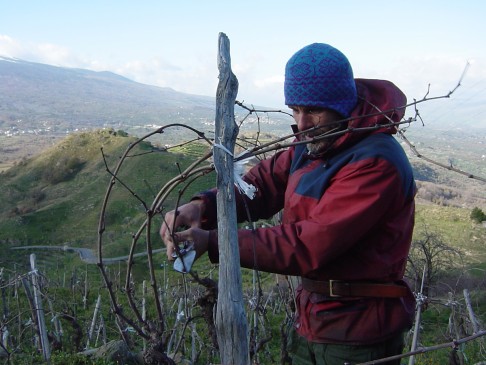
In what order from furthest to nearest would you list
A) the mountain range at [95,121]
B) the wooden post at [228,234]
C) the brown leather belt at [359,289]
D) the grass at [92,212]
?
the mountain range at [95,121] < the grass at [92,212] < the brown leather belt at [359,289] < the wooden post at [228,234]

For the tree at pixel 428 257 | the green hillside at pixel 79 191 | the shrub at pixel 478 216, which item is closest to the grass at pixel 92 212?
the green hillside at pixel 79 191

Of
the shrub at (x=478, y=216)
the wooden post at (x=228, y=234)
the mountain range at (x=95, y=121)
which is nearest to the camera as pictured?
the wooden post at (x=228, y=234)

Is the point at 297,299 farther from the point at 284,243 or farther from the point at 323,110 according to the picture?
the point at 323,110

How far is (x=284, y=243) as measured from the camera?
56.3 inches

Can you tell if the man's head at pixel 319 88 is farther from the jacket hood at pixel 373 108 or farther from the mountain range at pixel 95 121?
the mountain range at pixel 95 121

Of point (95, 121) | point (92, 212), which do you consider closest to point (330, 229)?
point (92, 212)

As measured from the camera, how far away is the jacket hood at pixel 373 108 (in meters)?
1.64

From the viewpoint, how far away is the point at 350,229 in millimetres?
1431

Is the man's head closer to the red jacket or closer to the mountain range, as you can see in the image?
the red jacket

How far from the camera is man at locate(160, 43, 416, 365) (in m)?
1.43

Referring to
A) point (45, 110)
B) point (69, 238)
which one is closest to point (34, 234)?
point (69, 238)

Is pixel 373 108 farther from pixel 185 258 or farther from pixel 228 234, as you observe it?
pixel 185 258

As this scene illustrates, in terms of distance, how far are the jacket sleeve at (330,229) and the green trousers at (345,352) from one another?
1.31 ft

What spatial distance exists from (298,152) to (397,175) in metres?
0.53
